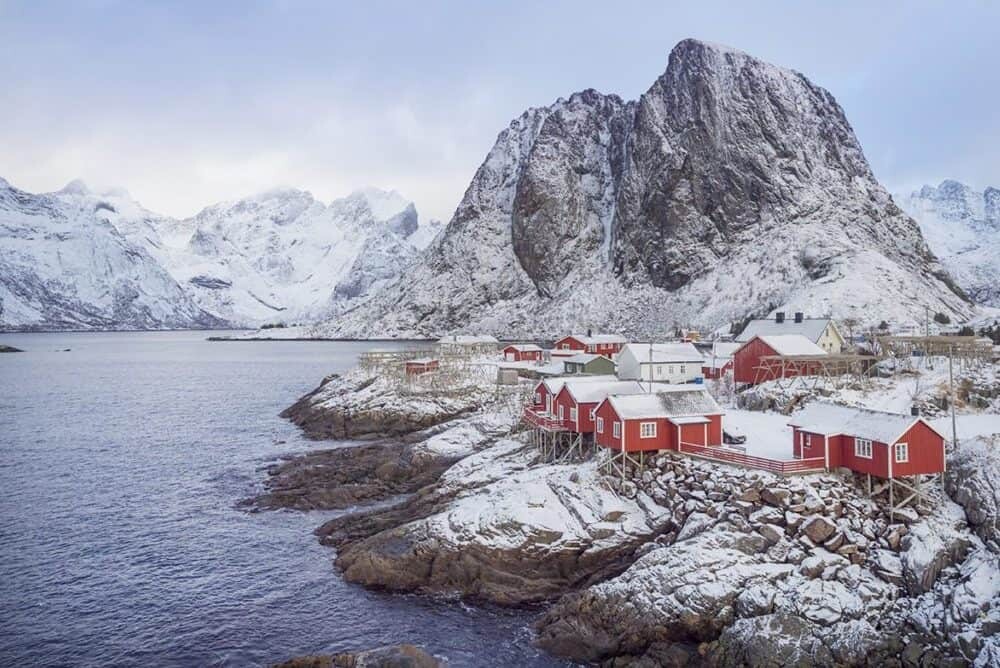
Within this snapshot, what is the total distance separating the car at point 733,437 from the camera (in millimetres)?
38531

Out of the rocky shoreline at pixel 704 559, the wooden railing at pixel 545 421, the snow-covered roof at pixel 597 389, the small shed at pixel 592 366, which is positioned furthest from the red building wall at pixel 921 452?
the small shed at pixel 592 366

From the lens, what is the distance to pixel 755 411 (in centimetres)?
4853

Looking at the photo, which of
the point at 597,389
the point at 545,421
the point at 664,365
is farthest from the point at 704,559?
the point at 664,365

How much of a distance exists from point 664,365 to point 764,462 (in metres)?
31.4

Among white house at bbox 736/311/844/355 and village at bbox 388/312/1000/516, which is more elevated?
white house at bbox 736/311/844/355

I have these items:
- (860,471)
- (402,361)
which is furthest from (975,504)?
(402,361)

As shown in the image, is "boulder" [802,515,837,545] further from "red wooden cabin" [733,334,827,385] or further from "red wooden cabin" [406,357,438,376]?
"red wooden cabin" [406,357,438,376]

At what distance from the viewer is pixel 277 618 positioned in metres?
27.3

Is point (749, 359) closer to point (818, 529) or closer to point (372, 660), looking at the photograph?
point (818, 529)

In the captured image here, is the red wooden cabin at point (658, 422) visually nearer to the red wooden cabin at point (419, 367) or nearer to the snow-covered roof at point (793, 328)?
the snow-covered roof at point (793, 328)

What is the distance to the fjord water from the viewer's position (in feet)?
83.3

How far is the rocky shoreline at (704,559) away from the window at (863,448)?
1260mm

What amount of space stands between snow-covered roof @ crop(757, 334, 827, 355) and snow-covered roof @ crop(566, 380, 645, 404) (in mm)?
15962

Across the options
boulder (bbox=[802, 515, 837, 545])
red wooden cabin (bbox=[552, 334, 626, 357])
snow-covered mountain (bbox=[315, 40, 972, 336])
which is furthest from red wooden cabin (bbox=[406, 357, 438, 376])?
snow-covered mountain (bbox=[315, 40, 972, 336])
